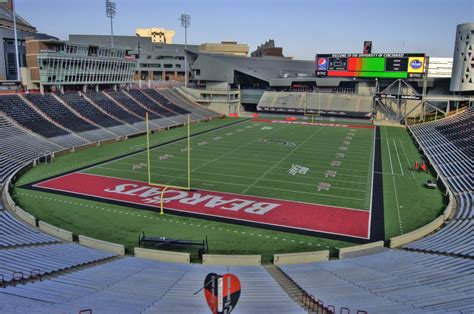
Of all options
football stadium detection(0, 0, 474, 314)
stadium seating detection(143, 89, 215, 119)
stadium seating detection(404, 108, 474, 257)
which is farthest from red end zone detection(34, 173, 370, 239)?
stadium seating detection(143, 89, 215, 119)

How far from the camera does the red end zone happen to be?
19.0m

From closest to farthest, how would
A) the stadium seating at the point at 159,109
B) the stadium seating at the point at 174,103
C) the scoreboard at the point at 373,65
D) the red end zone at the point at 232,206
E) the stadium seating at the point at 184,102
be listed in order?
the red end zone at the point at 232,206 < the scoreboard at the point at 373,65 < the stadium seating at the point at 159,109 < the stadium seating at the point at 174,103 < the stadium seating at the point at 184,102

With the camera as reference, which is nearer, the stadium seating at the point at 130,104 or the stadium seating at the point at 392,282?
the stadium seating at the point at 392,282

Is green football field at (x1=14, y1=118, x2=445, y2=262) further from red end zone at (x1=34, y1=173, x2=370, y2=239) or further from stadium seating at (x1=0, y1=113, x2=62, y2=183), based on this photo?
stadium seating at (x1=0, y1=113, x2=62, y2=183)

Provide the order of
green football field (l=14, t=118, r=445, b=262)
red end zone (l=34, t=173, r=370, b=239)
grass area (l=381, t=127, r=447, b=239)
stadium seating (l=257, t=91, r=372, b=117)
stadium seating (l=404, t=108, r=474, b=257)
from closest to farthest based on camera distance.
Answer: stadium seating (l=404, t=108, r=474, b=257), green football field (l=14, t=118, r=445, b=262), red end zone (l=34, t=173, r=370, b=239), grass area (l=381, t=127, r=447, b=239), stadium seating (l=257, t=91, r=372, b=117)

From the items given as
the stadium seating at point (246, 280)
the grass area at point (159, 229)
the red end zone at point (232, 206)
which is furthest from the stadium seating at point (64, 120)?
the stadium seating at point (246, 280)

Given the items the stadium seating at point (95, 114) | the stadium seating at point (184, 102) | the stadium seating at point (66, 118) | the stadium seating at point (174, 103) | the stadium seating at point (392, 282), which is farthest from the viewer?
the stadium seating at point (184, 102)

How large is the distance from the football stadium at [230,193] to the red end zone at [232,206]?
5.8 inches

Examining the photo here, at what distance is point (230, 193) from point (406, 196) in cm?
1038

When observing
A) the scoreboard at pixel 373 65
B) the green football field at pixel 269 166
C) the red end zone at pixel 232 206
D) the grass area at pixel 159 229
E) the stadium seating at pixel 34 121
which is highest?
the scoreboard at pixel 373 65

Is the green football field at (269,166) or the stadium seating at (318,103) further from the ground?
the stadium seating at (318,103)

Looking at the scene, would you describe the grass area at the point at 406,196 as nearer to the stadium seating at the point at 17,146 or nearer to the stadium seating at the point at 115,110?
the stadium seating at the point at 17,146

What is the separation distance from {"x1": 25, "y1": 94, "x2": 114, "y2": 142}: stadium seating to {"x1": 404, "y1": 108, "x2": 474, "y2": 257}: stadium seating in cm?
3121

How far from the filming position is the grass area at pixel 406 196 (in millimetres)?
19344
